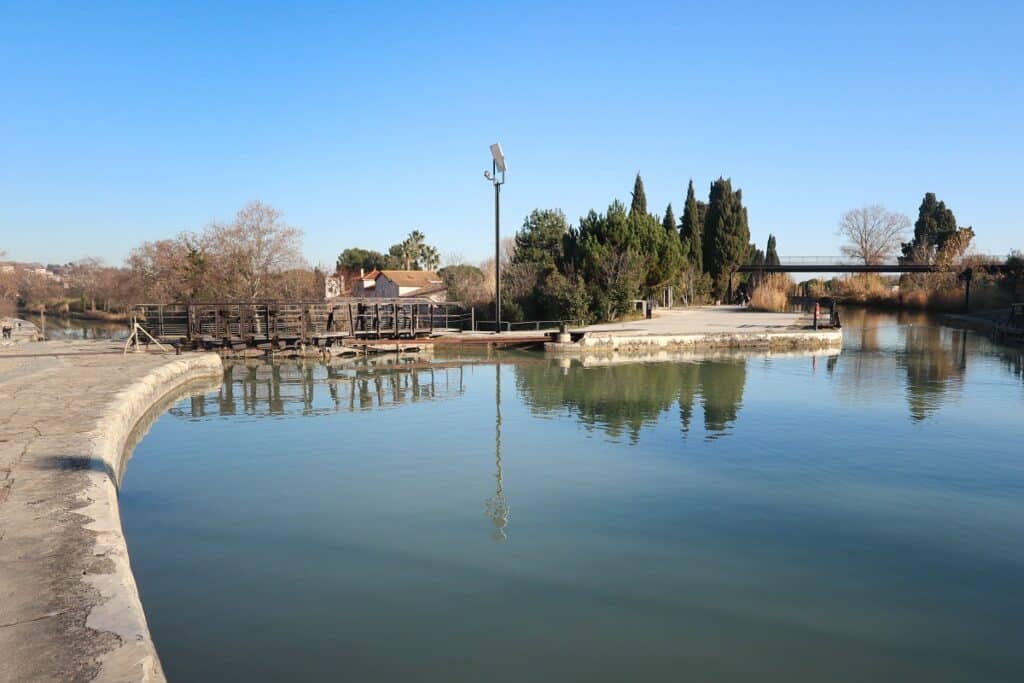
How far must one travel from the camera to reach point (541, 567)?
6781 millimetres

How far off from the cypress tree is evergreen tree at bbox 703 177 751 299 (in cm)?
72

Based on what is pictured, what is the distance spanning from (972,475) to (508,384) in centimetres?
1129

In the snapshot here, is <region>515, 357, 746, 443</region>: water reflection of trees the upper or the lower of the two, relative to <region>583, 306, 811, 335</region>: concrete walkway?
lower

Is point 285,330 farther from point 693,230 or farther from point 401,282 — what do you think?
point 693,230

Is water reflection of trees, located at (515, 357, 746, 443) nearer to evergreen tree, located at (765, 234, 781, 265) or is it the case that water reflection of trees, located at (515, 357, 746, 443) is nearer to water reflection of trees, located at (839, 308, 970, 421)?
water reflection of trees, located at (839, 308, 970, 421)

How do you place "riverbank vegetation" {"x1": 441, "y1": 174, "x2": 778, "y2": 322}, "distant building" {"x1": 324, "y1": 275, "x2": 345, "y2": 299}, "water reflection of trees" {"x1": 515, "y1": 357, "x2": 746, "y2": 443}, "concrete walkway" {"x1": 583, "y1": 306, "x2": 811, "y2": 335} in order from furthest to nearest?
1. "distant building" {"x1": 324, "y1": 275, "x2": 345, "y2": 299}
2. "riverbank vegetation" {"x1": 441, "y1": 174, "x2": 778, "y2": 322}
3. "concrete walkway" {"x1": 583, "y1": 306, "x2": 811, "y2": 335}
4. "water reflection of trees" {"x1": 515, "y1": 357, "x2": 746, "y2": 443}

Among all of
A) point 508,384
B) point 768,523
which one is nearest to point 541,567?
point 768,523

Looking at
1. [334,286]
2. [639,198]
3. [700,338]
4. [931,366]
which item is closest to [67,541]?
[931,366]

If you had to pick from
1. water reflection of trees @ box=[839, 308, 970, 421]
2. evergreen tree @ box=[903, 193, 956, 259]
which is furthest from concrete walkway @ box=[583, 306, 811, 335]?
evergreen tree @ box=[903, 193, 956, 259]

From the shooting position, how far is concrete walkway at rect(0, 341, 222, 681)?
4.00 metres

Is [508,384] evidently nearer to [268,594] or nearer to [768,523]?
[768,523]

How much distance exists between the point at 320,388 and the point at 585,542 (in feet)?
41.3

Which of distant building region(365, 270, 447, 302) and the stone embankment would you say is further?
distant building region(365, 270, 447, 302)

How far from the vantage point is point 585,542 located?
24.3 ft
